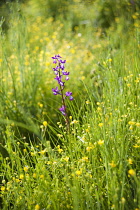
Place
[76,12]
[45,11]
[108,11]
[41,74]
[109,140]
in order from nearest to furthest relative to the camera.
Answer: [109,140]
[41,74]
[108,11]
[76,12]
[45,11]

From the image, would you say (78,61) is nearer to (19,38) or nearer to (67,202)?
(19,38)

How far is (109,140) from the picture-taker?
1.58 meters

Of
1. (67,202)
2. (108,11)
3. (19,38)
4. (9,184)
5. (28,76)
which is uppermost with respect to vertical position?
(108,11)

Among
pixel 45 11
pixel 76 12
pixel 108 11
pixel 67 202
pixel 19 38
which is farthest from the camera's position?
pixel 45 11

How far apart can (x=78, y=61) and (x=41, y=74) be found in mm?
1079

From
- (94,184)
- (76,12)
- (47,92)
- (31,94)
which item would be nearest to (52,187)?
(94,184)

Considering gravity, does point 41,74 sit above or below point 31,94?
above

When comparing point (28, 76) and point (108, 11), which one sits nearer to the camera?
point (28, 76)

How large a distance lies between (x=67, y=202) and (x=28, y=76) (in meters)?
1.68

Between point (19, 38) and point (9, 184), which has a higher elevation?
point (19, 38)

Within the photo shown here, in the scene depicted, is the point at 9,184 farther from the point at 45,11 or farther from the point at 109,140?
the point at 45,11

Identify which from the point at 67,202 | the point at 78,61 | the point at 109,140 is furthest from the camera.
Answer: the point at 78,61

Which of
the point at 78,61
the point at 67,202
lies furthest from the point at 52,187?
the point at 78,61

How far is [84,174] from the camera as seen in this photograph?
1.48 meters
